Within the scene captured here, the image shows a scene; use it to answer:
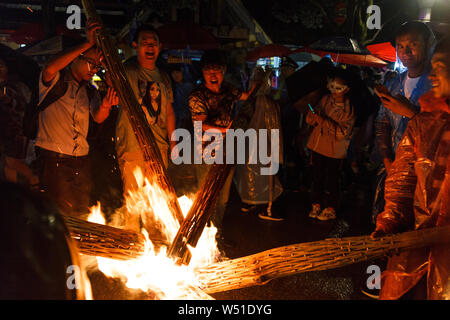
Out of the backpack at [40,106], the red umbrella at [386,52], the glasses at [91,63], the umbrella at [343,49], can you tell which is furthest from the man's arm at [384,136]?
the red umbrella at [386,52]

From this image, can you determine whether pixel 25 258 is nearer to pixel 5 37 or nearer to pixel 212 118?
pixel 212 118

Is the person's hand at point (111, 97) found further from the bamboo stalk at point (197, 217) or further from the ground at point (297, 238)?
the ground at point (297, 238)

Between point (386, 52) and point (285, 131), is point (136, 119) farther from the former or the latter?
point (386, 52)

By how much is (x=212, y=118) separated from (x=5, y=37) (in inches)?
803

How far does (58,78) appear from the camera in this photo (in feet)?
11.3

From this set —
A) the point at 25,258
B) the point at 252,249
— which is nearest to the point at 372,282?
the point at 252,249

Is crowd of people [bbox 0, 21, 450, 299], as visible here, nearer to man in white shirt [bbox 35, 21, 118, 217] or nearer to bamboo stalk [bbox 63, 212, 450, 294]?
man in white shirt [bbox 35, 21, 118, 217]

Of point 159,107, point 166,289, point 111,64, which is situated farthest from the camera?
point 159,107

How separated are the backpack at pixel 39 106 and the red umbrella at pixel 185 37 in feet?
23.9

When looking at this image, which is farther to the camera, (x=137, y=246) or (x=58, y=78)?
(x=58, y=78)

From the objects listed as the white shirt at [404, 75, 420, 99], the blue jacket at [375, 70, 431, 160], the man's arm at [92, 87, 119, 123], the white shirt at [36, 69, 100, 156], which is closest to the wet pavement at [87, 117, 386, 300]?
the man's arm at [92, 87, 119, 123]

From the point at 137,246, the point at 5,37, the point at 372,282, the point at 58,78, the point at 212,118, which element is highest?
the point at 5,37

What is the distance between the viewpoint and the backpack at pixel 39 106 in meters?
3.46
